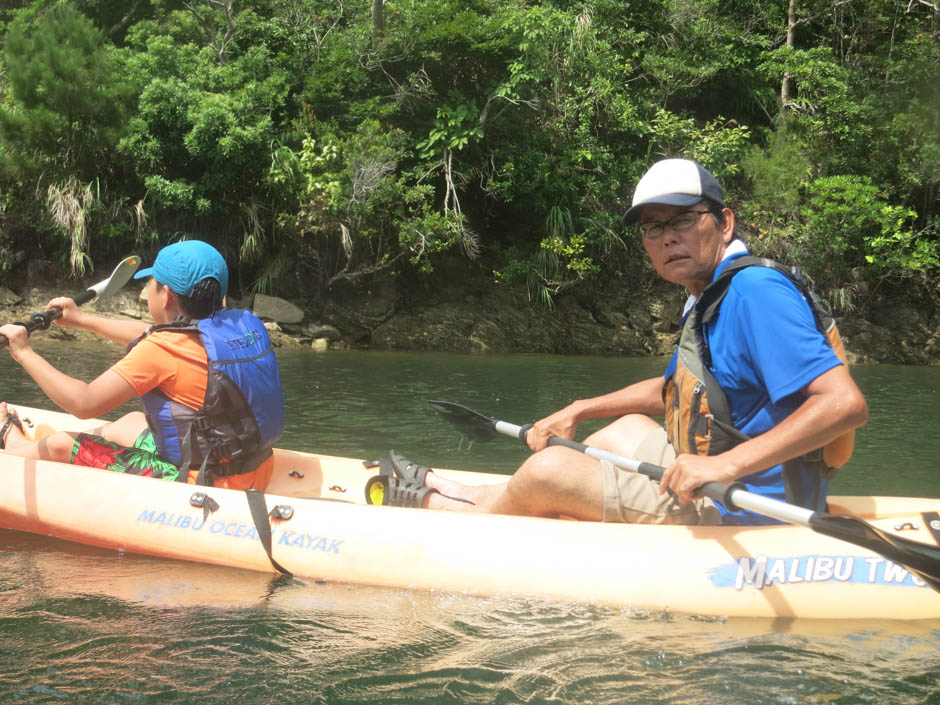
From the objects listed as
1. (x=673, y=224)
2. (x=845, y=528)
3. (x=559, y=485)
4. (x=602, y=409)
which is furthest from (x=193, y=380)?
(x=845, y=528)

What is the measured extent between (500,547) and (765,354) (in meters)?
1.18

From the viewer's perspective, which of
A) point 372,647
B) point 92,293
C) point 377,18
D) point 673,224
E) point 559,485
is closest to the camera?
point 673,224

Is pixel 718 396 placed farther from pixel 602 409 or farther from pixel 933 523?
pixel 933 523

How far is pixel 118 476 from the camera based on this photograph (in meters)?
3.48

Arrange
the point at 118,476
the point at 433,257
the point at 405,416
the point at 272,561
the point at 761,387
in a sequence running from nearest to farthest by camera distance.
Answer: the point at 761,387 < the point at 272,561 < the point at 118,476 < the point at 405,416 < the point at 433,257

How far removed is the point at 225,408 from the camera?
3.27 metres

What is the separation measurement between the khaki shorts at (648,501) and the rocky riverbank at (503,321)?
986cm

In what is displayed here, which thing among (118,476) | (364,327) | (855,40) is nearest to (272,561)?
(118,476)

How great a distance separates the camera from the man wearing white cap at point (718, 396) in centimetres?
222

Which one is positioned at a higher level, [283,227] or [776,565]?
[283,227]

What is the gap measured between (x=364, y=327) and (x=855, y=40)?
961 cm

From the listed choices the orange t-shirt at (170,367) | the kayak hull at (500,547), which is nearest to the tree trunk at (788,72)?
the kayak hull at (500,547)

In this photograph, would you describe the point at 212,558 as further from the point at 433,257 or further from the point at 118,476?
the point at 433,257

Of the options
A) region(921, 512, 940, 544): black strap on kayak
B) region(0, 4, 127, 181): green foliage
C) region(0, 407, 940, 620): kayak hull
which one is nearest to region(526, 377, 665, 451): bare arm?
region(0, 407, 940, 620): kayak hull
